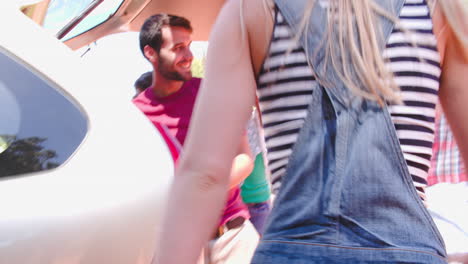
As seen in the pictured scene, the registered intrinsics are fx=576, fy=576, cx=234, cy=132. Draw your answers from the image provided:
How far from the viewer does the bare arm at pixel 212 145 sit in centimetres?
91

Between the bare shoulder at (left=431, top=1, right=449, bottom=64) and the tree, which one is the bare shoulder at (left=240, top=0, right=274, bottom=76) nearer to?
the bare shoulder at (left=431, top=1, right=449, bottom=64)

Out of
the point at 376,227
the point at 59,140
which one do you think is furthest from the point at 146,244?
the point at 376,227

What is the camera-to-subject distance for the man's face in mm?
3174

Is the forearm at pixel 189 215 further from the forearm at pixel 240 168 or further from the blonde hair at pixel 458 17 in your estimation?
the forearm at pixel 240 168

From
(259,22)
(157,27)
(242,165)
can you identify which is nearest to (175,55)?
(157,27)

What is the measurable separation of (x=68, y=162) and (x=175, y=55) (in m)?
1.71

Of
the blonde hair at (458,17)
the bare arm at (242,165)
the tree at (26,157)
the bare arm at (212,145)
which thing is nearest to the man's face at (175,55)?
the bare arm at (242,165)

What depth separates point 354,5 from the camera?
90 centimetres

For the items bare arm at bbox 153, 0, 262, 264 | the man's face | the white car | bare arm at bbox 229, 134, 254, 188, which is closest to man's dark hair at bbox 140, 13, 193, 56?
the man's face

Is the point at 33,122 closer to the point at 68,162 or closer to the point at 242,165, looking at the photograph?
the point at 68,162

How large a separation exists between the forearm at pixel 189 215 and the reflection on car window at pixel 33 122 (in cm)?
96

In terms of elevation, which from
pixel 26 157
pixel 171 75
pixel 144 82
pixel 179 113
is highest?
pixel 26 157

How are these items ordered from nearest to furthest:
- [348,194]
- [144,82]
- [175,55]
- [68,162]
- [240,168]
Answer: [348,194] < [68,162] < [240,168] < [175,55] < [144,82]

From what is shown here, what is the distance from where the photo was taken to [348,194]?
34.2 inches
